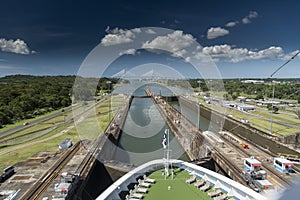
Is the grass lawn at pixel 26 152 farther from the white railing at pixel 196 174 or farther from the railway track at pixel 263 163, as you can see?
the railway track at pixel 263 163

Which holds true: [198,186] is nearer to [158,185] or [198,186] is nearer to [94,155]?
[158,185]

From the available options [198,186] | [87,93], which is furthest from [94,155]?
[87,93]

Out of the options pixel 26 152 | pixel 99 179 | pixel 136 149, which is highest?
pixel 26 152

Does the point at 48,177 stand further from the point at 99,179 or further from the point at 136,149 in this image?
the point at 136,149

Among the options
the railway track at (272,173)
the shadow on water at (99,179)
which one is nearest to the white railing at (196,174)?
the railway track at (272,173)

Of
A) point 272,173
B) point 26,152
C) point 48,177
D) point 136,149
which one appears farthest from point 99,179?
point 272,173

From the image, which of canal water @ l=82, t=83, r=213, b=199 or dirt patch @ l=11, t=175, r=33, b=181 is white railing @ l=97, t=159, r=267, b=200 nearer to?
canal water @ l=82, t=83, r=213, b=199

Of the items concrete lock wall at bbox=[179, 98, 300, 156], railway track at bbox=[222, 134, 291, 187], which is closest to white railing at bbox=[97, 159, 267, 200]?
railway track at bbox=[222, 134, 291, 187]
